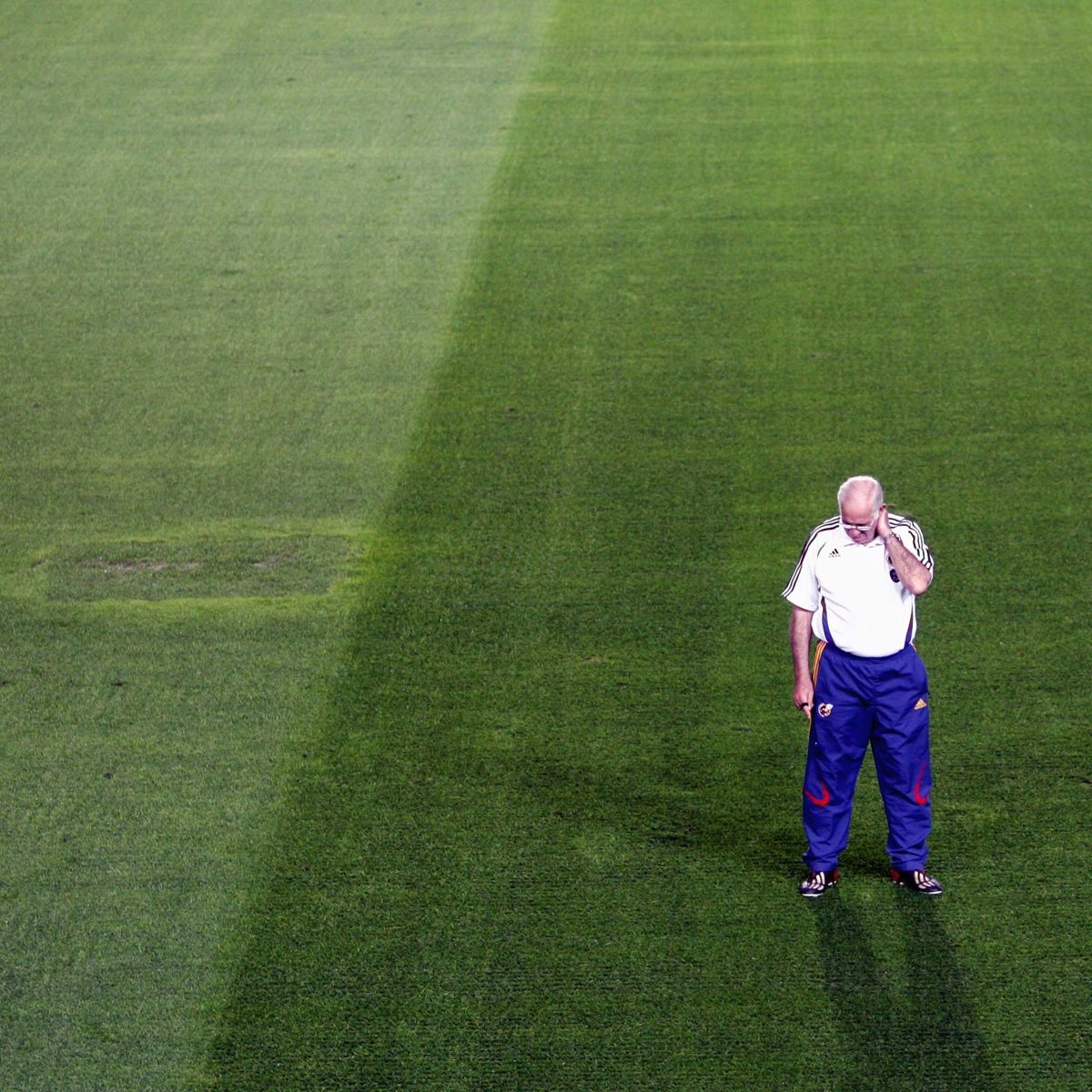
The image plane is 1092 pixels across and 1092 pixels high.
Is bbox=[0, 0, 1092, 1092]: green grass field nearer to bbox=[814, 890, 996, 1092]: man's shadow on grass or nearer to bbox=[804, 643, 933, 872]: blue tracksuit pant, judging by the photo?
bbox=[814, 890, 996, 1092]: man's shadow on grass

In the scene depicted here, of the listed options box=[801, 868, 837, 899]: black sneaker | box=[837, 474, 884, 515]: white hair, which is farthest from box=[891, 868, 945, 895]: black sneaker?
box=[837, 474, 884, 515]: white hair

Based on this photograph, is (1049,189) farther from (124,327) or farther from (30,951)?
(30,951)

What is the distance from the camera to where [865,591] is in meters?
4.59

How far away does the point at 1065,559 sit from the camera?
6758 mm

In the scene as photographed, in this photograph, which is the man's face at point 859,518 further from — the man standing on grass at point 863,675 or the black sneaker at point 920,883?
the black sneaker at point 920,883

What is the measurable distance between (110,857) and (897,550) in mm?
2977

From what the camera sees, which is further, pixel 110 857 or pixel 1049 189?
pixel 1049 189

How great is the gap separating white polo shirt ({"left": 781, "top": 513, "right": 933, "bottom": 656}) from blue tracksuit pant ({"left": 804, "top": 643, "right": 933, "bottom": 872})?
0.06 m

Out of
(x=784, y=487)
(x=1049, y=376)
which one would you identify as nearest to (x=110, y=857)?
(x=784, y=487)

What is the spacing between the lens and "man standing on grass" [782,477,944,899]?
4570 mm

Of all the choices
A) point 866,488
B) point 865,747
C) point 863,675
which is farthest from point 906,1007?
point 866,488

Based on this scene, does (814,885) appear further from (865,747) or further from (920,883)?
(865,747)

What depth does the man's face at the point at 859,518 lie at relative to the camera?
447 cm

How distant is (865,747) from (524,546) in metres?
2.63
